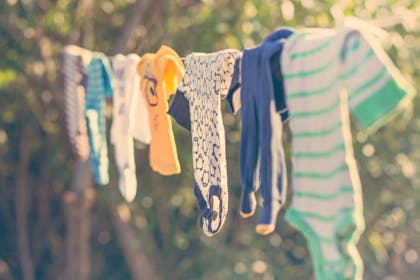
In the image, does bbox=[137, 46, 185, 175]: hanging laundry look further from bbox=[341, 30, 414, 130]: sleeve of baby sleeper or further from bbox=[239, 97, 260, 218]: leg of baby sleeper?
bbox=[341, 30, 414, 130]: sleeve of baby sleeper

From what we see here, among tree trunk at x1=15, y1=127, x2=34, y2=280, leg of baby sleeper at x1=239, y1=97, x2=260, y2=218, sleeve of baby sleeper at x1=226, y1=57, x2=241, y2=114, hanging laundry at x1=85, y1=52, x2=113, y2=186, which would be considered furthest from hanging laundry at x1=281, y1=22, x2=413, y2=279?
tree trunk at x1=15, y1=127, x2=34, y2=280

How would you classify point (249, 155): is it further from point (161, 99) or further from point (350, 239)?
point (161, 99)

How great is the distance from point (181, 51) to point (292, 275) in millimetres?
1427

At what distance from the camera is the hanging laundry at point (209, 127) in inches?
92.3

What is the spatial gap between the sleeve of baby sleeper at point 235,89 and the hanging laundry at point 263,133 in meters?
0.09

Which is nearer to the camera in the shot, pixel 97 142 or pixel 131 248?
pixel 97 142

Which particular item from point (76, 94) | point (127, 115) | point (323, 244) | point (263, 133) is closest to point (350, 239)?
point (323, 244)

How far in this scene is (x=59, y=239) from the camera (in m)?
5.48

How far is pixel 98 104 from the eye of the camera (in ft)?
10.6

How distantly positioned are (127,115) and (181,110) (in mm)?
478

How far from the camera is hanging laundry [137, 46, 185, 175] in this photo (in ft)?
8.90

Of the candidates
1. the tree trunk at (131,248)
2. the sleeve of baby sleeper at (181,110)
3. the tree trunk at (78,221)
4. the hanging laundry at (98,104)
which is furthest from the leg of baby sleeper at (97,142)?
the tree trunk at (131,248)

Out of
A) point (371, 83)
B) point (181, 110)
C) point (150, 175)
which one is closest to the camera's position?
point (371, 83)

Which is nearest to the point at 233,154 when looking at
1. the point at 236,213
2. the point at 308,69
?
the point at 236,213
